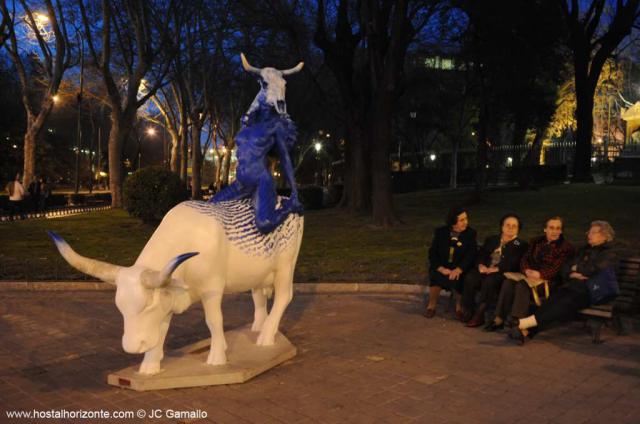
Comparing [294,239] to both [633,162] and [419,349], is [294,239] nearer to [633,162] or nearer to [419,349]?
[419,349]

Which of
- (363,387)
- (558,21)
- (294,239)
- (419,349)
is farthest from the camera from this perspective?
(558,21)

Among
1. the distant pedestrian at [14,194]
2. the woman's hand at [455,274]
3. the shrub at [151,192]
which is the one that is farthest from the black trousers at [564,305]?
the distant pedestrian at [14,194]

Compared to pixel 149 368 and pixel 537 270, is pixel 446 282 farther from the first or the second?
pixel 149 368

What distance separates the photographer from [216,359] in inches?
214

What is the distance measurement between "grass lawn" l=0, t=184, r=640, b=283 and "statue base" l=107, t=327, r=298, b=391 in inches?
163

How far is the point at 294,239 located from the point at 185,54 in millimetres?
26779

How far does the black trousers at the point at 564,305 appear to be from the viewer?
665 cm

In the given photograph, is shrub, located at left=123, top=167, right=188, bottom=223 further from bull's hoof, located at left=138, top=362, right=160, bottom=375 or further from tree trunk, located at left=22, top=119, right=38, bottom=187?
bull's hoof, located at left=138, top=362, right=160, bottom=375

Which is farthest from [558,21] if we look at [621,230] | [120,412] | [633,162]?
[120,412]

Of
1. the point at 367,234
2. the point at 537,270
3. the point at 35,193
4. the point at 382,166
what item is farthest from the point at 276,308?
the point at 35,193

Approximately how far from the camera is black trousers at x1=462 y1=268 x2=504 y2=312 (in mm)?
7367

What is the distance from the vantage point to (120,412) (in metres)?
4.63

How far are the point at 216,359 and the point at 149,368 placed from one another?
0.61 metres

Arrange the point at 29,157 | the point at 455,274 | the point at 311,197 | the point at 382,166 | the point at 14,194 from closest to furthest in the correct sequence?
1. the point at 455,274
2. the point at 382,166
3. the point at 14,194
4. the point at 29,157
5. the point at 311,197
